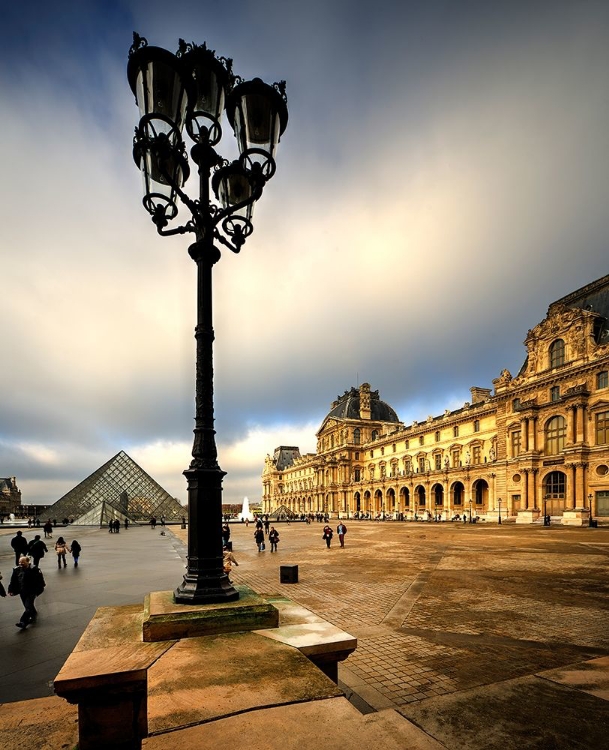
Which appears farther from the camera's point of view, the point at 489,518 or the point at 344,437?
the point at 344,437

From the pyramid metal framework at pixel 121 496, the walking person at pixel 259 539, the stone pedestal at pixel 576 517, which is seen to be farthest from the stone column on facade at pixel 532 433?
the pyramid metal framework at pixel 121 496

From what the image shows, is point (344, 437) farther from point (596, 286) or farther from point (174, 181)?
point (174, 181)

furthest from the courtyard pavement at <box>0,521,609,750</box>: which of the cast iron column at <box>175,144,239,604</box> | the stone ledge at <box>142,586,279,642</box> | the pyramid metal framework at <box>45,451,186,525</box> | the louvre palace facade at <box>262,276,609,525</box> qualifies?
the pyramid metal framework at <box>45,451,186,525</box>

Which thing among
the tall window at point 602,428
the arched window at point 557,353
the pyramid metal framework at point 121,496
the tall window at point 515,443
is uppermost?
the arched window at point 557,353

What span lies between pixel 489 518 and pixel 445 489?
9859 millimetres

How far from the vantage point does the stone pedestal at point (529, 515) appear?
43.7m

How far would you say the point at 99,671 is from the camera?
255cm

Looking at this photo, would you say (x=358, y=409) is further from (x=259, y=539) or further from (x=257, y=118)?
(x=257, y=118)

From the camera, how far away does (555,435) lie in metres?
43.9

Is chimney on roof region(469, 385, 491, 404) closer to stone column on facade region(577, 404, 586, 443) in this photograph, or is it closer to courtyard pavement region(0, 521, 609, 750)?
stone column on facade region(577, 404, 586, 443)

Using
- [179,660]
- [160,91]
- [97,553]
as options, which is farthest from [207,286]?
[97,553]

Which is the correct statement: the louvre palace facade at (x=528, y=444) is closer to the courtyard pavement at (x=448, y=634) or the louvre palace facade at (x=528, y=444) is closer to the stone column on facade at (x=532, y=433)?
the stone column on facade at (x=532, y=433)

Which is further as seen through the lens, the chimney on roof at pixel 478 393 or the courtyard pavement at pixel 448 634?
the chimney on roof at pixel 478 393

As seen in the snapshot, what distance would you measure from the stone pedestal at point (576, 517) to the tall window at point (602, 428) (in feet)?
20.0
